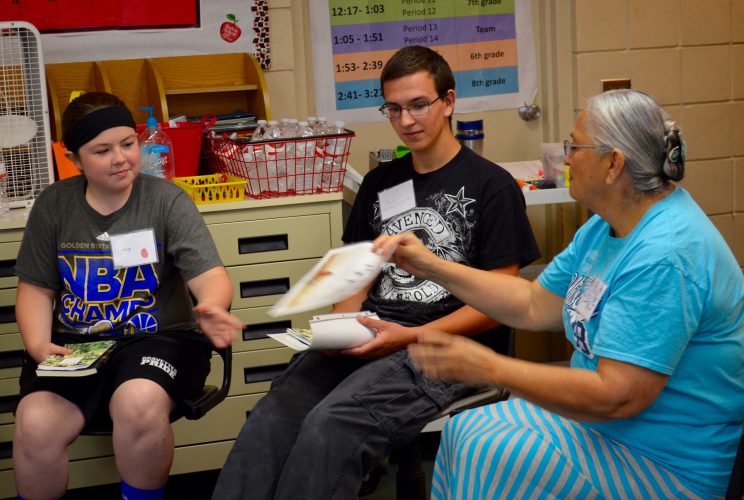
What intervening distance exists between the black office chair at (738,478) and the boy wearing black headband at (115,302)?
123cm

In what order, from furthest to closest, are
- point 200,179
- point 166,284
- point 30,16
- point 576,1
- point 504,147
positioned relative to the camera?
point 504,147 < point 576,1 < point 30,16 < point 200,179 < point 166,284

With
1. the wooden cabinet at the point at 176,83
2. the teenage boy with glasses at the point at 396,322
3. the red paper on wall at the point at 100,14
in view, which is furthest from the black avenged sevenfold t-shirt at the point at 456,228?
the red paper on wall at the point at 100,14

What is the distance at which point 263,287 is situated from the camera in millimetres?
3164

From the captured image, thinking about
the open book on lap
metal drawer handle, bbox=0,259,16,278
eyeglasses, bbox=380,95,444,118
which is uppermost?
eyeglasses, bbox=380,95,444,118

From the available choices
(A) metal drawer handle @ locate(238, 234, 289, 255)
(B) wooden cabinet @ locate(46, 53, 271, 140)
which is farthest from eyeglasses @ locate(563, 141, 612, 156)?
(B) wooden cabinet @ locate(46, 53, 271, 140)

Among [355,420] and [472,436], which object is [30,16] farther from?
[472,436]

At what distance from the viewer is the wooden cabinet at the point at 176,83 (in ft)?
11.3

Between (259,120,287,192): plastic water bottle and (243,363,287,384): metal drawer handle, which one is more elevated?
(259,120,287,192): plastic water bottle

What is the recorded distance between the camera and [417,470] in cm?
257

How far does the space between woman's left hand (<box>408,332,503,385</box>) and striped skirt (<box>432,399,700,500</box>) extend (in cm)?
19

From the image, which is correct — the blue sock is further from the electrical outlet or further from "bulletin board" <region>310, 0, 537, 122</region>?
the electrical outlet

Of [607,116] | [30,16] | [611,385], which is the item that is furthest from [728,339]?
[30,16]

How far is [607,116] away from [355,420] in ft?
2.94

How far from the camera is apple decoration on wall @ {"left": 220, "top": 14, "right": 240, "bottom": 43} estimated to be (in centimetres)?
360
